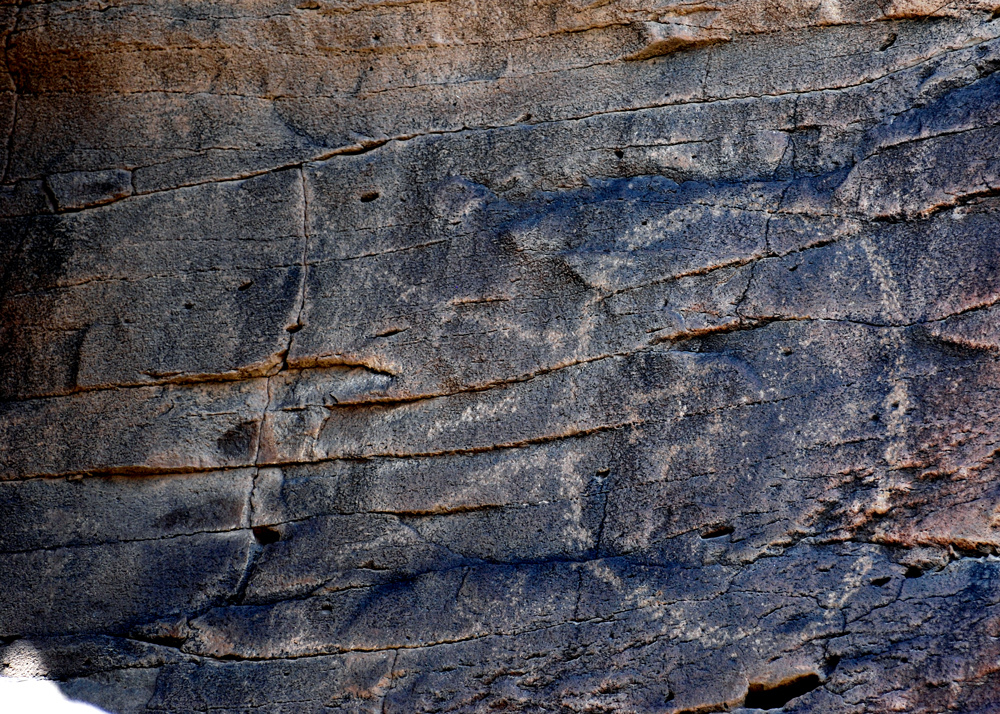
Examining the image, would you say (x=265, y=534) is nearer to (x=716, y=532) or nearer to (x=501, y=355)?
(x=501, y=355)

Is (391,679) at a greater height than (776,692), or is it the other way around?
(776,692)

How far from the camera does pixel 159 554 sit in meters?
3.60

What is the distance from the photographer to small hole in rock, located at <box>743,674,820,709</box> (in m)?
3.09

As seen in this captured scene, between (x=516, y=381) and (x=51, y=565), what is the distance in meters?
2.26

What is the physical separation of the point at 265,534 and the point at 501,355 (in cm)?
136

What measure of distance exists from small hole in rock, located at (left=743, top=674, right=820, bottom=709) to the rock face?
0.01 metres

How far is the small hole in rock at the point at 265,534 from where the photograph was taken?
11.9 ft

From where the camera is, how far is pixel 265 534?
11.9ft

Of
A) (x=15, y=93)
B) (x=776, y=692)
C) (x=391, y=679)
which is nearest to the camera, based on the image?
(x=776, y=692)

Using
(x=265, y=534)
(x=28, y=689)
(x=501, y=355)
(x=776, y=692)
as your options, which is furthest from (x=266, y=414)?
(x=776, y=692)

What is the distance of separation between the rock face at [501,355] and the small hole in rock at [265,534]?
15mm

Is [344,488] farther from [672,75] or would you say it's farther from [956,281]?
[956,281]

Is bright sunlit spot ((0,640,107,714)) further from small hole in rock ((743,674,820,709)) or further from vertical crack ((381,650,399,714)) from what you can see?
small hole in rock ((743,674,820,709))

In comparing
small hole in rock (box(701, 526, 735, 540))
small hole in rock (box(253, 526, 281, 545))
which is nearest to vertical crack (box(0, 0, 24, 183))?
small hole in rock (box(253, 526, 281, 545))
